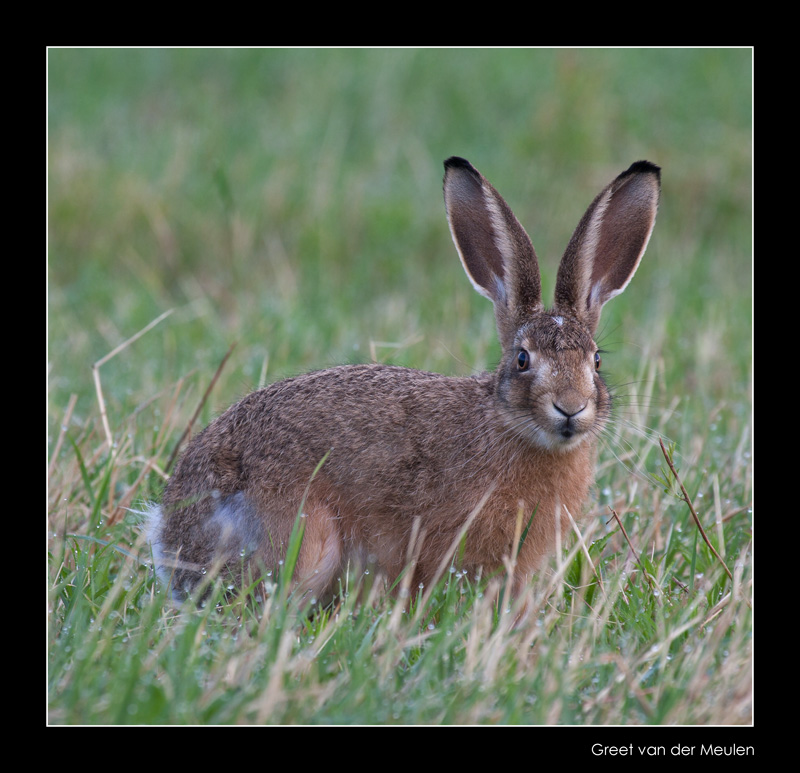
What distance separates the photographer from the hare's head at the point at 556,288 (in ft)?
14.0

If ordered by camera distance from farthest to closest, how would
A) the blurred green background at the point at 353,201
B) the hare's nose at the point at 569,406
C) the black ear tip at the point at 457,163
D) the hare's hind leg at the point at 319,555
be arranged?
the blurred green background at the point at 353,201 < the black ear tip at the point at 457,163 < the hare's hind leg at the point at 319,555 < the hare's nose at the point at 569,406

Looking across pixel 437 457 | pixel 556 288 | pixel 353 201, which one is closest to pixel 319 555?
pixel 437 457

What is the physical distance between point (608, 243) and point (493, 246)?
46 cm

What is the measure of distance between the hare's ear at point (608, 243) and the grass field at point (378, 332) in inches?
25.5

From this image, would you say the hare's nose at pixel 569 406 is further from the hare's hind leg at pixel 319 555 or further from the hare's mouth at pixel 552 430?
the hare's hind leg at pixel 319 555

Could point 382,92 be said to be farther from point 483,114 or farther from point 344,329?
point 344,329

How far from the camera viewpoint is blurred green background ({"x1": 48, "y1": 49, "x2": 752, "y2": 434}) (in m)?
7.13

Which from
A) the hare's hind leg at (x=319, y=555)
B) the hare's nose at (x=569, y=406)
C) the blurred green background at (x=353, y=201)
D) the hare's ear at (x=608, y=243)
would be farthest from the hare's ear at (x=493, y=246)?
the blurred green background at (x=353, y=201)

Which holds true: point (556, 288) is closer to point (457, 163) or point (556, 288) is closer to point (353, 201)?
point (457, 163)

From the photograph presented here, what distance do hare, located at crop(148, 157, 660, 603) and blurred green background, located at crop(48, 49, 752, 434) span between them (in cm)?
154

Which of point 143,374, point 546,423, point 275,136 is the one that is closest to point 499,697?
point 546,423

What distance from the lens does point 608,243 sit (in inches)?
185

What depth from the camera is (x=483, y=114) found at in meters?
11.5

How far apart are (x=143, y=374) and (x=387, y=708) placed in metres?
3.90
